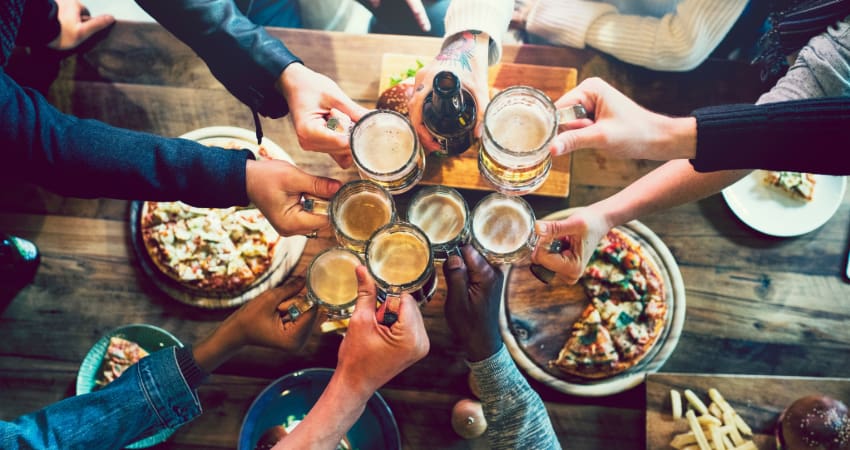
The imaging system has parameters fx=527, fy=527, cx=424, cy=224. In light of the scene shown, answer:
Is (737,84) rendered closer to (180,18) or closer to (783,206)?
(783,206)

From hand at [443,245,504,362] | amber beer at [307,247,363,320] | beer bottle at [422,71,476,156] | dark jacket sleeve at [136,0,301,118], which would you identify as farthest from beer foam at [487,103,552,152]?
dark jacket sleeve at [136,0,301,118]

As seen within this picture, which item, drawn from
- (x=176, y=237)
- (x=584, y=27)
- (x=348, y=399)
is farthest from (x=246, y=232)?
(x=584, y=27)

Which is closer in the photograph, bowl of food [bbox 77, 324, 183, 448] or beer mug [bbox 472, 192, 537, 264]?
beer mug [bbox 472, 192, 537, 264]

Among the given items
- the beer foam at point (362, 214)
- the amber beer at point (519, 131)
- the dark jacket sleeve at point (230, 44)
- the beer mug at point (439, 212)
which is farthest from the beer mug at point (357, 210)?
the dark jacket sleeve at point (230, 44)

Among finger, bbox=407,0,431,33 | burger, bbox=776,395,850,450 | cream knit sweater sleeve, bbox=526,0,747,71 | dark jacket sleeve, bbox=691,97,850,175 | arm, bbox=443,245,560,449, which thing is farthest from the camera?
finger, bbox=407,0,431,33

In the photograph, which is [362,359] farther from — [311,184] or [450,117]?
[450,117]

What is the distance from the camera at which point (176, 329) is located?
212 centimetres

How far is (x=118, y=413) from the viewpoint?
66.6 inches

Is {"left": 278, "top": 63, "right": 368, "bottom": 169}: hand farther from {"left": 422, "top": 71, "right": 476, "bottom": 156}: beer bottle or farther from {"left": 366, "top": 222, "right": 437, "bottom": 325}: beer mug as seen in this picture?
{"left": 366, "top": 222, "right": 437, "bottom": 325}: beer mug

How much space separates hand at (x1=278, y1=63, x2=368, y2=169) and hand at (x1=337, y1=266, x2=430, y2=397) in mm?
474

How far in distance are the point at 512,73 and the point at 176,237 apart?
1462 millimetres

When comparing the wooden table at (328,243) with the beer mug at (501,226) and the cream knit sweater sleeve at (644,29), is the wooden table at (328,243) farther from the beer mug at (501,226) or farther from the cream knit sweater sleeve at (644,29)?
the beer mug at (501,226)

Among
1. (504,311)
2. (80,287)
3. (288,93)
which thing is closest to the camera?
(288,93)

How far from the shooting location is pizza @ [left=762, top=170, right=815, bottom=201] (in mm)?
1986
